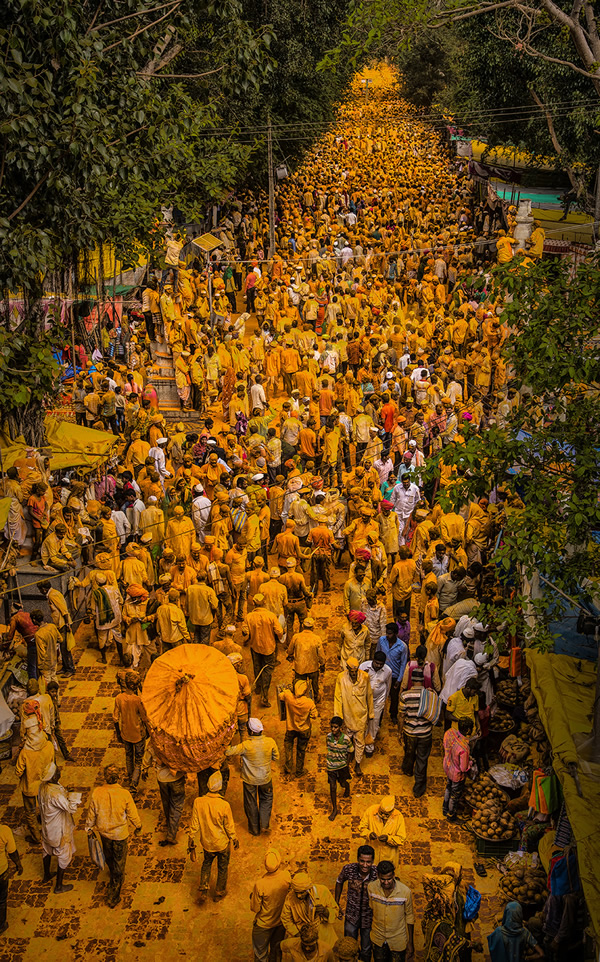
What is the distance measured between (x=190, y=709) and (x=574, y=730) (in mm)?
3285

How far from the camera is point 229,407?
1611 centimetres

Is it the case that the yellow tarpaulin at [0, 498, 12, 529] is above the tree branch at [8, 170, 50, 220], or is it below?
below

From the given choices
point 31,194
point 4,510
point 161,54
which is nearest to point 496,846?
point 4,510

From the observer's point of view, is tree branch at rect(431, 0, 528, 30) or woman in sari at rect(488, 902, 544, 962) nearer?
woman in sari at rect(488, 902, 544, 962)

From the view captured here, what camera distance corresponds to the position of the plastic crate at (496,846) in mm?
8164

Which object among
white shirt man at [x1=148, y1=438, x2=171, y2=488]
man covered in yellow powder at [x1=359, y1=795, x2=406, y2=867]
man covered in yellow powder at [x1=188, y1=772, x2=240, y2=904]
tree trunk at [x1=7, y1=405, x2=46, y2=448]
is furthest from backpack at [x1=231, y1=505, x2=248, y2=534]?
man covered in yellow powder at [x1=359, y1=795, x2=406, y2=867]

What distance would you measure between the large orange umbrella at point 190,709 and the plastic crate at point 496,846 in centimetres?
244

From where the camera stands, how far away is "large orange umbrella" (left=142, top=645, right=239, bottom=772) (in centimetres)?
802

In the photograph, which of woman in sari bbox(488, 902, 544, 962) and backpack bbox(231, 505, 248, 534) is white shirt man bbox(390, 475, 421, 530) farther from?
woman in sari bbox(488, 902, 544, 962)

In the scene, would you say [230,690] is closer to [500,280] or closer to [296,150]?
[500,280]

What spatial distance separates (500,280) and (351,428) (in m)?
7.57

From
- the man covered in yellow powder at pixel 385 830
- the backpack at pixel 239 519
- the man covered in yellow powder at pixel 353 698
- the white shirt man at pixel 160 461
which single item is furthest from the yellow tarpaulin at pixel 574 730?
the white shirt man at pixel 160 461

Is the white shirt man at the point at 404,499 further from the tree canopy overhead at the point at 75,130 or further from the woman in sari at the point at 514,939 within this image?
the woman in sari at the point at 514,939

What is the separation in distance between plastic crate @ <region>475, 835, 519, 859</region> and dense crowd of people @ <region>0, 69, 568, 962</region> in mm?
549
